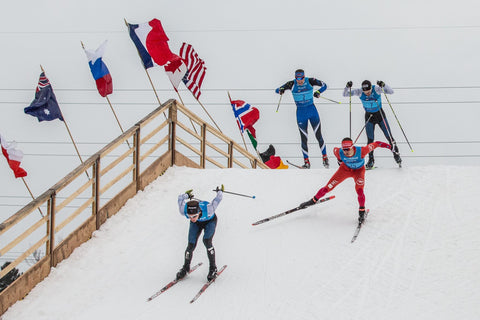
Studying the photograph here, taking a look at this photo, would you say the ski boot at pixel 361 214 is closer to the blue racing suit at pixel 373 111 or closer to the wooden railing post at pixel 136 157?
the blue racing suit at pixel 373 111

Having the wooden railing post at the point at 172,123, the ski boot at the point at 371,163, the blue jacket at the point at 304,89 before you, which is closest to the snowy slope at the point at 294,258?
the ski boot at the point at 371,163

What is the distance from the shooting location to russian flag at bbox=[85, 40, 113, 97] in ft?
49.3

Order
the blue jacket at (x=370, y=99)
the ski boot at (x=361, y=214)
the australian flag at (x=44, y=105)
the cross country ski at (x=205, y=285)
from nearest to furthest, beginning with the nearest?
the cross country ski at (x=205, y=285)
the ski boot at (x=361, y=214)
the blue jacket at (x=370, y=99)
the australian flag at (x=44, y=105)

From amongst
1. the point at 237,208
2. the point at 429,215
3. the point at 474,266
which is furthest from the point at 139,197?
the point at 474,266

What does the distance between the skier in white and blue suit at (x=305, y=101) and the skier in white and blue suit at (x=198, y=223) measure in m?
4.69

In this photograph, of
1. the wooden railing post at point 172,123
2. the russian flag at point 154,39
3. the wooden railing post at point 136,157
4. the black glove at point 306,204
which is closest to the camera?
the black glove at point 306,204

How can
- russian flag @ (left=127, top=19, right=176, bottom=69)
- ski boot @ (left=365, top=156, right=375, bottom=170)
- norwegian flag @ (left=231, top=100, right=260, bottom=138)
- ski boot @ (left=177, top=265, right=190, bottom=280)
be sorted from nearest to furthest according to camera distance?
ski boot @ (left=177, top=265, right=190, bottom=280) → ski boot @ (left=365, top=156, right=375, bottom=170) → russian flag @ (left=127, top=19, right=176, bottom=69) → norwegian flag @ (left=231, top=100, right=260, bottom=138)

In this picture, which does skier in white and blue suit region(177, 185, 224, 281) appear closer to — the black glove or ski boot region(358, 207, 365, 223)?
the black glove

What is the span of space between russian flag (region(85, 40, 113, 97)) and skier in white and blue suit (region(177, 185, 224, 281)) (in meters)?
7.57

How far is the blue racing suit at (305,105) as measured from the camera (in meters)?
12.6

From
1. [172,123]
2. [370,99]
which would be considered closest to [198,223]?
[172,123]

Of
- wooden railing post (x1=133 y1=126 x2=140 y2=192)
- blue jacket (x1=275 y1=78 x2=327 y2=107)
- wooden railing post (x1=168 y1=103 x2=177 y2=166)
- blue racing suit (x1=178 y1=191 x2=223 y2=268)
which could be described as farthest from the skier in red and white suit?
wooden railing post (x1=168 y1=103 x2=177 y2=166)

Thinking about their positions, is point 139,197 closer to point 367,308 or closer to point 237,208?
point 237,208

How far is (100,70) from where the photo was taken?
50.0ft
